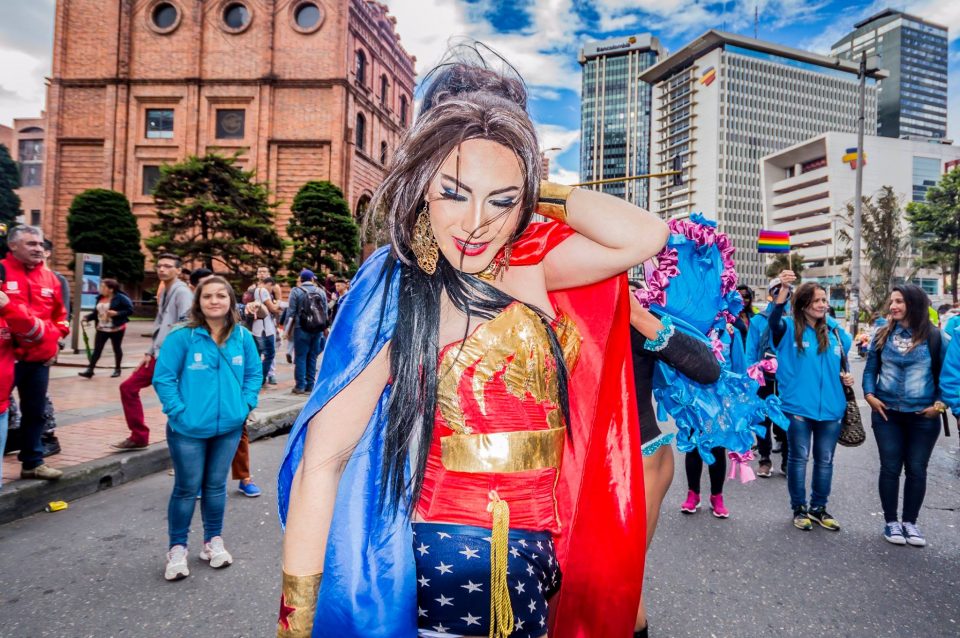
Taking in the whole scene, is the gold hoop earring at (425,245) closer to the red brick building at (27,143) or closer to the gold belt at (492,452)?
the gold belt at (492,452)

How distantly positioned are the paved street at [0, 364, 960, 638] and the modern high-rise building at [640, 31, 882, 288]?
345 ft

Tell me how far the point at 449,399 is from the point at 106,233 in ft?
102

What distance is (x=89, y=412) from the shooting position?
23.0 feet

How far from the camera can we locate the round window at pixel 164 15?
30.6 meters

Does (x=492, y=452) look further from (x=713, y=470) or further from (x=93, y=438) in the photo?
(x=93, y=438)

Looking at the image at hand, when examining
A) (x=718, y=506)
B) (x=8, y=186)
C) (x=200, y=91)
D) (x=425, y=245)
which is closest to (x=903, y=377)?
(x=718, y=506)

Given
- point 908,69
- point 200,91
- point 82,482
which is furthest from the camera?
point 908,69

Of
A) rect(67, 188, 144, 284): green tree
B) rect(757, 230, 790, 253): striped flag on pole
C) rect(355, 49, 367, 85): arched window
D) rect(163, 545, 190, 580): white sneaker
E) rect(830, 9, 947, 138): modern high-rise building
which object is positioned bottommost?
rect(163, 545, 190, 580): white sneaker

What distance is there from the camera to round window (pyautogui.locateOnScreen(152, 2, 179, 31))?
3056 cm

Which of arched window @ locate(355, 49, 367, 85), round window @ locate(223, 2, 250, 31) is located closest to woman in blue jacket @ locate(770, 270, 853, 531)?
arched window @ locate(355, 49, 367, 85)

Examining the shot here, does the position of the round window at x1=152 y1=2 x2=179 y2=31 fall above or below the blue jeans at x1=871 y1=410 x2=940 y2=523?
above

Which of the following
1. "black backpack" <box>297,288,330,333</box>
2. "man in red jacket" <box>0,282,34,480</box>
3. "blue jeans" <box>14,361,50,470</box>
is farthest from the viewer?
"black backpack" <box>297,288,330,333</box>

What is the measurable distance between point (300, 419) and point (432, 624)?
0.54m

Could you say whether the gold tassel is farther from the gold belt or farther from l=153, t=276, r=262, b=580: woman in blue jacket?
l=153, t=276, r=262, b=580: woman in blue jacket
